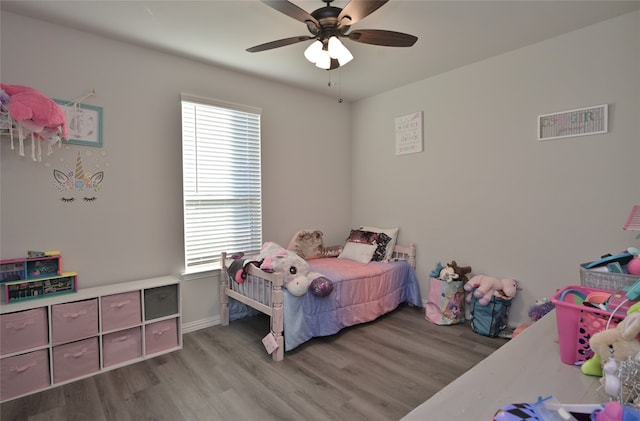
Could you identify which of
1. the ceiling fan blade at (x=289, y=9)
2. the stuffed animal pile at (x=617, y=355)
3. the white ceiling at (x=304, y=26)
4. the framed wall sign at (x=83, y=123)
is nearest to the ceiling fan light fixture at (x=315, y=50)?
the ceiling fan blade at (x=289, y=9)

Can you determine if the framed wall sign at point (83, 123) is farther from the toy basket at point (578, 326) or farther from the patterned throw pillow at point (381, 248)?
the toy basket at point (578, 326)

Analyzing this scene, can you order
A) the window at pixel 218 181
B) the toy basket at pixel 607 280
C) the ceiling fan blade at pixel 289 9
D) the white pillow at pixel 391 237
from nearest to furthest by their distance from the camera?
the toy basket at pixel 607 280
the ceiling fan blade at pixel 289 9
the window at pixel 218 181
the white pillow at pixel 391 237

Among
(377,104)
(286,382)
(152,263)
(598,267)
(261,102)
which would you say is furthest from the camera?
(377,104)

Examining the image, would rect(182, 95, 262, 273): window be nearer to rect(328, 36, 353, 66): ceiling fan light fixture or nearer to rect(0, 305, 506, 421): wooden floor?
rect(0, 305, 506, 421): wooden floor

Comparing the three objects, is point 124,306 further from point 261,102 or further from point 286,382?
point 261,102

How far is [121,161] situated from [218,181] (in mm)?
848

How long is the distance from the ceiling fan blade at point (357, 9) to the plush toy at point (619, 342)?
1.75 meters

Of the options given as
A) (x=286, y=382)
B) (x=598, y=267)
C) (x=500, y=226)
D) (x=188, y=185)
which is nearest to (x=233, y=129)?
(x=188, y=185)

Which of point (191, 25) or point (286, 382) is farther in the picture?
point (191, 25)

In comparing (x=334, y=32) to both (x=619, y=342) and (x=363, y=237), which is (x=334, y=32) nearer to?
(x=619, y=342)

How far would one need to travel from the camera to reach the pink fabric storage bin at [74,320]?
2.25 meters

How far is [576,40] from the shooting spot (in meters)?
2.60

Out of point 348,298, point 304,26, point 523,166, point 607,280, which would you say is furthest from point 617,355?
point 304,26

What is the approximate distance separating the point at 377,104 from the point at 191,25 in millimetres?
2401
